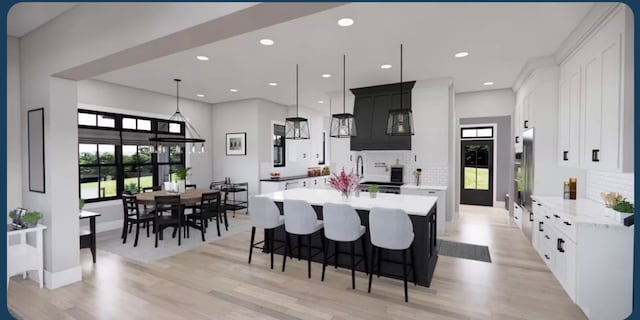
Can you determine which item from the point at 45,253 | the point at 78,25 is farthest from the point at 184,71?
the point at 45,253

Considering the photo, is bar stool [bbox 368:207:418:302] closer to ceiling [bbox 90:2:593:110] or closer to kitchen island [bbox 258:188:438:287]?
kitchen island [bbox 258:188:438:287]

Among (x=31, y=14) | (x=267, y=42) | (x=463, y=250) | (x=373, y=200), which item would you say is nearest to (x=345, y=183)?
(x=373, y=200)

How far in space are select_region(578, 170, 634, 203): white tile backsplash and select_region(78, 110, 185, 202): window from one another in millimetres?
6616

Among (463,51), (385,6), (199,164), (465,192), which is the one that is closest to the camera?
(385,6)

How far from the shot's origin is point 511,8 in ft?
9.51

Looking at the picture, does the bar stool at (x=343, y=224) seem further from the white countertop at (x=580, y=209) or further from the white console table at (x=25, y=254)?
the white console table at (x=25, y=254)

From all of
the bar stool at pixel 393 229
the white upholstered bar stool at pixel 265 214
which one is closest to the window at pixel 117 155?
the white upholstered bar stool at pixel 265 214

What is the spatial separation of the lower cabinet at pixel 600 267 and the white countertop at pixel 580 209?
0.14ft

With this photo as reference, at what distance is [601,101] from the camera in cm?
289

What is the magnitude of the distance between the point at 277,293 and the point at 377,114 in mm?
3980

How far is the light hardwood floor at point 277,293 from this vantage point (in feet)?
9.20

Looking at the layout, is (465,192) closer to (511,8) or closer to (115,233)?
(511,8)

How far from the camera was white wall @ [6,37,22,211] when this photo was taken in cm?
351

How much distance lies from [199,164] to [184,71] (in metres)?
3.08
